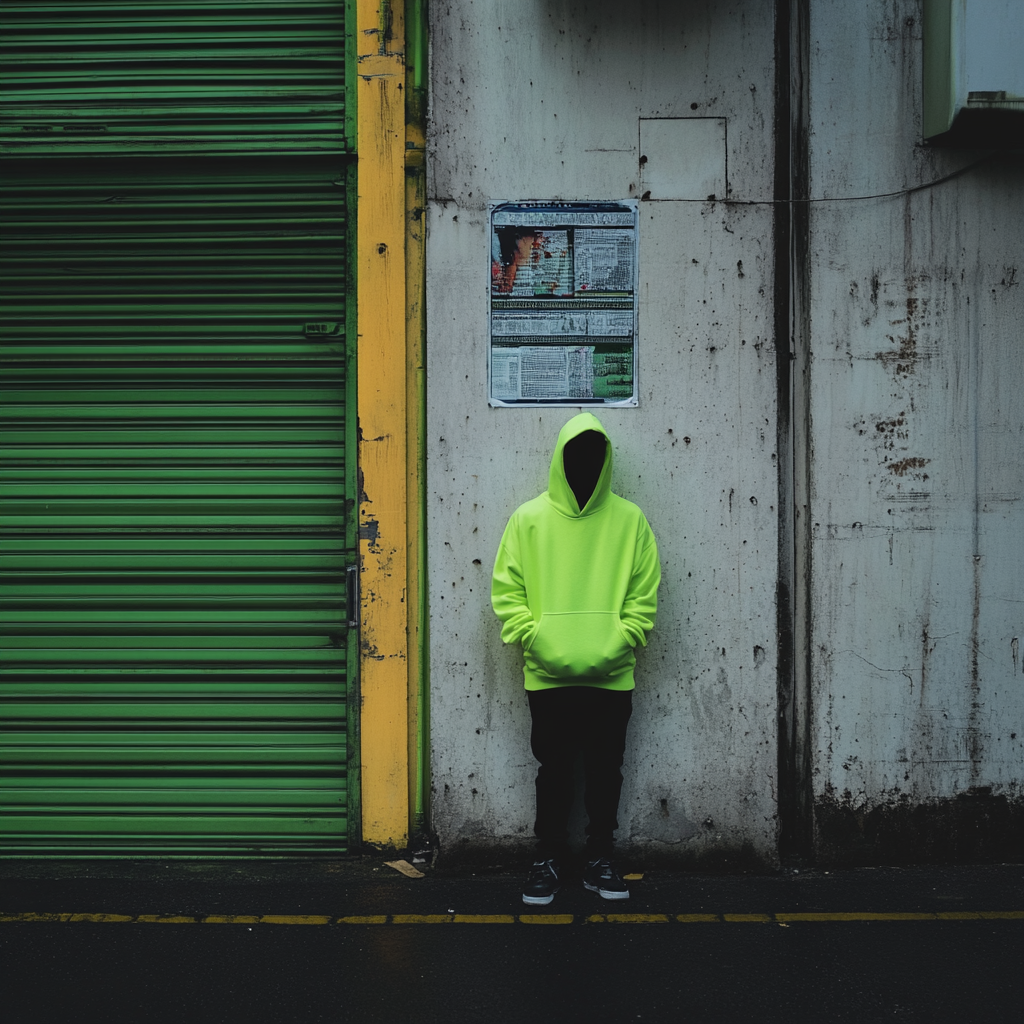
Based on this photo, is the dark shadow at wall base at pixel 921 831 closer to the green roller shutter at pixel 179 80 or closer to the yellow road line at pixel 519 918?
the yellow road line at pixel 519 918

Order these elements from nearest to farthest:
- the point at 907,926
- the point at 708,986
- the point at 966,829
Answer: the point at 708,986 → the point at 907,926 → the point at 966,829

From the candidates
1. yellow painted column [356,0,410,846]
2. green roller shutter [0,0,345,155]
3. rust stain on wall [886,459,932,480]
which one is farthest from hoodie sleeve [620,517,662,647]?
green roller shutter [0,0,345,155]

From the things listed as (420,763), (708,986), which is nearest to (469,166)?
(420,763)

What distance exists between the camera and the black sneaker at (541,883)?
408 cm

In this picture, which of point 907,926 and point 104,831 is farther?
point 104,831

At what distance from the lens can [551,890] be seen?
412 cm

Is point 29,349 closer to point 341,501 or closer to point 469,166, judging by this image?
point 341,501

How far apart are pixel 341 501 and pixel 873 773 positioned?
2.95m

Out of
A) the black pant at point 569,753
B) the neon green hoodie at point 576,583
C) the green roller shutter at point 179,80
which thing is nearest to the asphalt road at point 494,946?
the black pant at point 569,753

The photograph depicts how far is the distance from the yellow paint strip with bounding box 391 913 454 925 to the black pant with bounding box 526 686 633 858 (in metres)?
0.53

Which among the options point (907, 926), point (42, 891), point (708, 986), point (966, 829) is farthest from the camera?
point (966, 829)

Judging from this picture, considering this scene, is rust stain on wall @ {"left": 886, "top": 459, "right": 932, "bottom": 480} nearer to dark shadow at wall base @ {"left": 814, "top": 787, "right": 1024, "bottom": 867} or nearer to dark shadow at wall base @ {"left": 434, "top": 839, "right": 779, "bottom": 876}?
dark shadow at wall base @ {"left": 814, "top": 787, "right": 1024, "bottom": 867}

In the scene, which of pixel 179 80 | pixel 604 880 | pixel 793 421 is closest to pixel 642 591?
pixel 793 421

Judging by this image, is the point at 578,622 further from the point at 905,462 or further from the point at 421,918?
the point at 905,462
